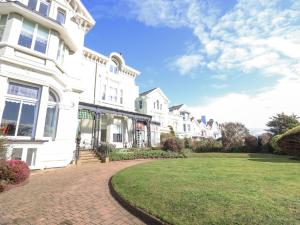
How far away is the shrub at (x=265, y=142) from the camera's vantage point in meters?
28.2

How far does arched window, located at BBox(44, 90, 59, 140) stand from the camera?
13.4 meters

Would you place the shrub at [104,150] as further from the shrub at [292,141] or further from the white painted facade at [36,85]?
the shrub at [292,141]

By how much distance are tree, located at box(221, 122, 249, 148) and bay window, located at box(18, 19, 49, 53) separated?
2981cm

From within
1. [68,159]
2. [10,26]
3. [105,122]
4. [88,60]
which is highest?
[88,60]

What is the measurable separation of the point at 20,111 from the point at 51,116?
2.35 metres

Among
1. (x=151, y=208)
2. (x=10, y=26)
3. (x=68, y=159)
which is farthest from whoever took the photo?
(x=68, y=159)

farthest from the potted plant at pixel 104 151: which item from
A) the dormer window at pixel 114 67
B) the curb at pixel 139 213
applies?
the dormer window at pixel 114 67

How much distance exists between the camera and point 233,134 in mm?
33750

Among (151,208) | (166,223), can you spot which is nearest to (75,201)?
(151,208)

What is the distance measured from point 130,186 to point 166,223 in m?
3.30

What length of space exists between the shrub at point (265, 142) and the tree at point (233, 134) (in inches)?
127

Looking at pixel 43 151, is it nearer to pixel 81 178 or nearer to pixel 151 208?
pixel 81 178

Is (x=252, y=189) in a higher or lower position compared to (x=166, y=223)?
higher

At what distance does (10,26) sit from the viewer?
1171 cm
